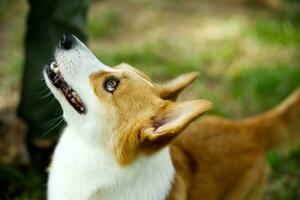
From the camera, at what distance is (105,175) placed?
9.77 feet

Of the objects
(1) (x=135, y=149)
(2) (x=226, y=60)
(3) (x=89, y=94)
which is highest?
(3) (x=89, y=94)

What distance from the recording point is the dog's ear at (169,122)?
2617 millimetres

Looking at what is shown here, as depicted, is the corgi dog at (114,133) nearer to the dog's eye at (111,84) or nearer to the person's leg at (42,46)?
the dog's eye at (111,84)

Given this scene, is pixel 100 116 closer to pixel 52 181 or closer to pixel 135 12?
pixel 52 181

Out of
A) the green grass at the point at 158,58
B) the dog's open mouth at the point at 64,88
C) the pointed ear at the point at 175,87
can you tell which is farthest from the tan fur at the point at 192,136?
the green grass at the point at 158,58

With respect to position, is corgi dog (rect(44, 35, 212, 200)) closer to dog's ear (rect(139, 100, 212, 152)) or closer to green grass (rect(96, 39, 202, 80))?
dog's ear (rect(139, 100, 212, 152))

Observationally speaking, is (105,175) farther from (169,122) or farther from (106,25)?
(106,25)

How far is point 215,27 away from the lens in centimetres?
600

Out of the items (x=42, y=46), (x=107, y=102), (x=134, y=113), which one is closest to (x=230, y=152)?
(x=134, y=113)

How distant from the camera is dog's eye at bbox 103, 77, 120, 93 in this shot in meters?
3.00

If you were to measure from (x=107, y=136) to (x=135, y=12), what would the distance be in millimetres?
3442

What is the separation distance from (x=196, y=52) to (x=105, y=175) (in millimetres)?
2851

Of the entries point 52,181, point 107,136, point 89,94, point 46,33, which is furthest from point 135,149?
point 46,33

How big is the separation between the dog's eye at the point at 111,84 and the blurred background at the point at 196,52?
3.55ft
